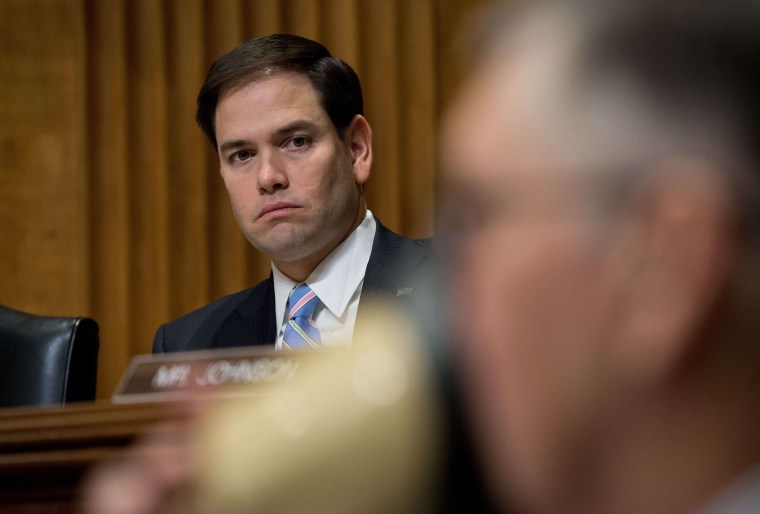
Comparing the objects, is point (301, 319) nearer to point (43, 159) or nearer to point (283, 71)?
point (283, 71)

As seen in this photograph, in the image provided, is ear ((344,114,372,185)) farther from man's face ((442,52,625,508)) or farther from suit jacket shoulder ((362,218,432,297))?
man's face ((442,52,625,508))

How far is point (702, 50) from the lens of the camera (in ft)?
1.57

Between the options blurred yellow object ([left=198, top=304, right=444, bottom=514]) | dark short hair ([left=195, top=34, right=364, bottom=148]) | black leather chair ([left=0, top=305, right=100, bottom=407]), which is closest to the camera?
blurred yellow object ([left=198, top=304, right=444, bottom=514])

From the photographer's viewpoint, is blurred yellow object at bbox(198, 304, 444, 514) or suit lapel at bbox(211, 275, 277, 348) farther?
suit lapel at bbox(211, 275, 277, 348)

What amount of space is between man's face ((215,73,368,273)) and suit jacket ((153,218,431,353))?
0.30 feet

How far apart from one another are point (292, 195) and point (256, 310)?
24 cm

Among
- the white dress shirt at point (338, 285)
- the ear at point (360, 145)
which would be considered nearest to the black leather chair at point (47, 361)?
the white dress shirt at point (338, 285)

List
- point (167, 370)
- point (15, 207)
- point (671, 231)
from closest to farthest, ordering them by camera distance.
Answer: point (671, 231)
point (167, 370)
point (15, 207)


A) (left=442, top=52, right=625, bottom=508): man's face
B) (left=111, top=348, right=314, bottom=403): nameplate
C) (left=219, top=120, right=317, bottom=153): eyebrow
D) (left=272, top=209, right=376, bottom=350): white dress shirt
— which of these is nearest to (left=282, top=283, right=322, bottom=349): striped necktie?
(left=272, top=209, right=376, bottom=350): white dress shirt

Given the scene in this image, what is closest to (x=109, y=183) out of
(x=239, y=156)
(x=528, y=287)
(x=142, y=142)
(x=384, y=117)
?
(x=142, y=142)

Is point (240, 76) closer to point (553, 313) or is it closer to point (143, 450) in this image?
point (143, 450)

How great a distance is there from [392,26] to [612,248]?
265 cm

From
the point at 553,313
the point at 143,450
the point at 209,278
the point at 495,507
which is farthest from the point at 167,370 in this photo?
the point at 209,278

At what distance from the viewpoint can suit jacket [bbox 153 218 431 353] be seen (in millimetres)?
2008
